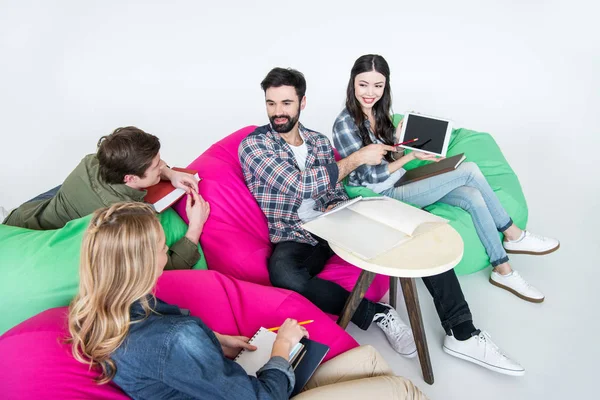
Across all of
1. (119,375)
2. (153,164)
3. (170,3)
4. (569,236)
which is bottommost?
(569,236)

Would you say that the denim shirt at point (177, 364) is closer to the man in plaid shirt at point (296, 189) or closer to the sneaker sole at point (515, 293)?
the man in plaid shirt at point (296, 189)

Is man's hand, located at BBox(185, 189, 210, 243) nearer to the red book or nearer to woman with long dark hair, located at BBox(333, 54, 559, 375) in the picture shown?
the red book

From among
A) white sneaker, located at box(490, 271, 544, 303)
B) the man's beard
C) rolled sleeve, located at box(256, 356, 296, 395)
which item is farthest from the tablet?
rolled sleeve, located at box(256, 356, 296, 395)

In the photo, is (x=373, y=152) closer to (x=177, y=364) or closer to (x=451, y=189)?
(x=451, y=189)

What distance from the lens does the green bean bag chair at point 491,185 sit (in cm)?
239

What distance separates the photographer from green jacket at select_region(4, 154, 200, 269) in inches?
77.5

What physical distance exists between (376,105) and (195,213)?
1.06 metres

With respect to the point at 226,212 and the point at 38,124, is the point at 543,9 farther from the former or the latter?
the point at 38,124

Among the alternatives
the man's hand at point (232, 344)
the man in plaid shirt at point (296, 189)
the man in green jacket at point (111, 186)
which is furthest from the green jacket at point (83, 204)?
the man's hand at point (232, 344)

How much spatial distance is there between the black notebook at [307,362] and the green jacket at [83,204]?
2.43 feet

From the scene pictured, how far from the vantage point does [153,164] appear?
201 centimetres

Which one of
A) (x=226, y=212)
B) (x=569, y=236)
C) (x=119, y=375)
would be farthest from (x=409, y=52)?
(x=119, y=375)

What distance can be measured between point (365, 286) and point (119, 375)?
957 millimetres

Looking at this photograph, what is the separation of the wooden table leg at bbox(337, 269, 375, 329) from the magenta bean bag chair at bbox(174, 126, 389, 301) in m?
0.23
